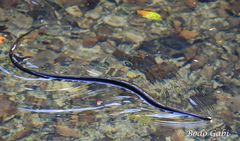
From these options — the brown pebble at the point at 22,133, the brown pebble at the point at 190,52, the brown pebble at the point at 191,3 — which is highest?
the brown pebble at the point at 191,3

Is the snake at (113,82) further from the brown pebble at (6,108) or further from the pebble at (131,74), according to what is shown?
the brown pebble at (6,108)

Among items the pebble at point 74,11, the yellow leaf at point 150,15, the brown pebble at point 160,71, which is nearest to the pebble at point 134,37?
the yellow leaf at point 150,15

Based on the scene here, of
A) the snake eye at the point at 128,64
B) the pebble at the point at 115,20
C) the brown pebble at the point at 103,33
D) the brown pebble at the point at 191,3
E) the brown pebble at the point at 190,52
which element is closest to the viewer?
the snake eye at the point at 128,64

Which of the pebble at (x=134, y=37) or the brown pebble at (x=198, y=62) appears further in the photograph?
the pebble at (x=134, y=37)

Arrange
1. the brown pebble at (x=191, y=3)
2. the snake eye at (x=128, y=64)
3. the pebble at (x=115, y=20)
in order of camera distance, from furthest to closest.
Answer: the brown pebble at (x=191, y=3) < the pebble at (x=115, y=20) < the snake eye at (x=128, y=64)

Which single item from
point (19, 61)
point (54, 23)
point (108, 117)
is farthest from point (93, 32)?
point (108, 117)

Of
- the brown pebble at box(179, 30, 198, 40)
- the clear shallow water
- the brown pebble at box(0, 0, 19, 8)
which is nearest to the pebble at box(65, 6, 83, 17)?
the clear shallow water
